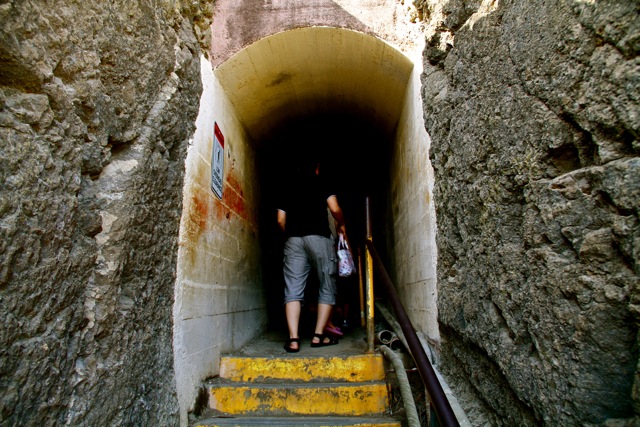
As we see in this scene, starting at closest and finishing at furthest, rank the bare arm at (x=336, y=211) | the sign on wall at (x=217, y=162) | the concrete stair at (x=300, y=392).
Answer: the concrete stair at (x=300, y=392) → the sign on wall at (x=217, y=162) → the bare arm at (x=336, y=211)

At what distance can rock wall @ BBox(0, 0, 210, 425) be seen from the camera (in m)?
1.31

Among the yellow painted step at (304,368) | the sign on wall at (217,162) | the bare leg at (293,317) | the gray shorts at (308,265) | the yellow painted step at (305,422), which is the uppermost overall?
the sign on wall at (217,162)

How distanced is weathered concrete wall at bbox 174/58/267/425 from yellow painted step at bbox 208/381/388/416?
20 centimetres

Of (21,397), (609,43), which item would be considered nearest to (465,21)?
(609,43)

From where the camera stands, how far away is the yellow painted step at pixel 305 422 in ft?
7.41

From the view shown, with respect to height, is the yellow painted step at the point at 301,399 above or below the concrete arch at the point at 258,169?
below

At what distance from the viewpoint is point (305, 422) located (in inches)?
91.0

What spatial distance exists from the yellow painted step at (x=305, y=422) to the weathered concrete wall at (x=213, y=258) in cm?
19

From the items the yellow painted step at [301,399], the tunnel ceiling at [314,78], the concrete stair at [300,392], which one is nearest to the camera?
the concrete stair at [300,392]

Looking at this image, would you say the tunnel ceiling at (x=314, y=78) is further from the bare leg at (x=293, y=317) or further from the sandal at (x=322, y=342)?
the sandal at (x=322, y=342)

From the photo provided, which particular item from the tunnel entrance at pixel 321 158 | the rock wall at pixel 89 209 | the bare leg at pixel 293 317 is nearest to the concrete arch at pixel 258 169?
the tunnel entrance at pixel 321 158

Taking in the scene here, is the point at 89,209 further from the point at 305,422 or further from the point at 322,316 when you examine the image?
the point at 322,316

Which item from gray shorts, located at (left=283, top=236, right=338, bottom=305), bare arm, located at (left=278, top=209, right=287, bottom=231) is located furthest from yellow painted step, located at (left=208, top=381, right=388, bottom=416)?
bare arm, located at (left=278, top=209, right=287, bottom=231)

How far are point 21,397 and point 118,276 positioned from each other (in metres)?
0.58
